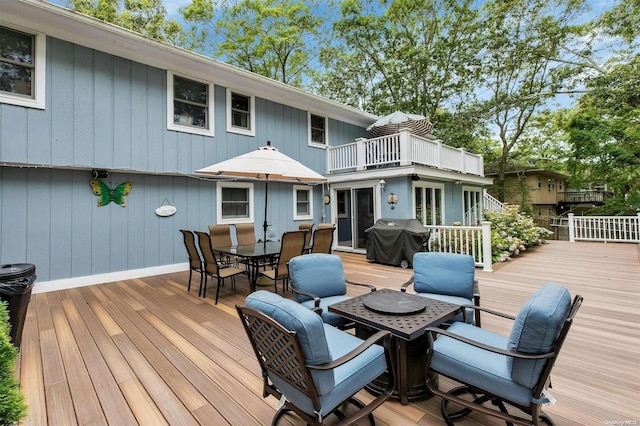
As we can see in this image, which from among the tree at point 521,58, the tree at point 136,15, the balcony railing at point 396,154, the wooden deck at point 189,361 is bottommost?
the wooden deck at point 189,361

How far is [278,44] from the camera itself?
14.3 meters

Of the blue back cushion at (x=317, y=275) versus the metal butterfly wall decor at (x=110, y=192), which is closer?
the blue back cushion at (x=317, y=275)

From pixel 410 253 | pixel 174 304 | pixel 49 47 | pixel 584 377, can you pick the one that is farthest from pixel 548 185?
pixel 49 47

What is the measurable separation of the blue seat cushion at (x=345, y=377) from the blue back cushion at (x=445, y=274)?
1409mm

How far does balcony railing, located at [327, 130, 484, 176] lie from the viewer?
8.09m

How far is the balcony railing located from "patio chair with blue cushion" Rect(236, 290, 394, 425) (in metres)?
6.85

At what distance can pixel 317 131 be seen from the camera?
10.3m

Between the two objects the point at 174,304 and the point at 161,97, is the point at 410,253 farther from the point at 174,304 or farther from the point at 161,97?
the point at 161,97

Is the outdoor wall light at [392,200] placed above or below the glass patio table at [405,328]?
above

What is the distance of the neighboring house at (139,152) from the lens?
528cm

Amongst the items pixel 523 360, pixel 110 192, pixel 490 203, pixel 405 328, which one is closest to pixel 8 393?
pixel 405 328

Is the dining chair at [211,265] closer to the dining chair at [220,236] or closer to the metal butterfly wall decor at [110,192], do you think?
the dining chair at [220,236]

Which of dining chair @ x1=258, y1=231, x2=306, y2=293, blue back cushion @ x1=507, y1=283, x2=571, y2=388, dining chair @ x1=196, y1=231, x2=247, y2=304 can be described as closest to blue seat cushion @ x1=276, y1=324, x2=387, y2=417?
blue back cushion @ x1=507, y1=283, x2=571, y2=388

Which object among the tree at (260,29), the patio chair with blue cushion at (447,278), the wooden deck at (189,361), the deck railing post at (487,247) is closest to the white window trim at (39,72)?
the wooden deck at (189,361)
